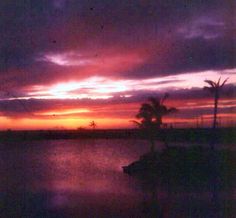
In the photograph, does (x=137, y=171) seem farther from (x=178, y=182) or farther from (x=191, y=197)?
(x=191, y=197)

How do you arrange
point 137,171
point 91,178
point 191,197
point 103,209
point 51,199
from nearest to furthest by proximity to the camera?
point 103,209 → point 191,197 → point 51,199 → point 137,171 → point 91,178

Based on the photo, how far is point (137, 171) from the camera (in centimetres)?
3297

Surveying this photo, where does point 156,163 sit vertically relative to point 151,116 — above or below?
below

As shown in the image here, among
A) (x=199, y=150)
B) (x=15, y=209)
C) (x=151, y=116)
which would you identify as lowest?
(x=15, y=209)

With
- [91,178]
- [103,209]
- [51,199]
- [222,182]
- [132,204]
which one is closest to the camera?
[103,209]

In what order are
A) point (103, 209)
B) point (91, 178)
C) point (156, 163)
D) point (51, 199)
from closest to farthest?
point (103, 209) < point (51, 199) < point (156, 163) < point (91, 178)

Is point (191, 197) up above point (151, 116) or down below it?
below

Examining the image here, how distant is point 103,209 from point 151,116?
12632mm

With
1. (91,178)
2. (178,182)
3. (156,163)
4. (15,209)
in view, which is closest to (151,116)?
(156,163)

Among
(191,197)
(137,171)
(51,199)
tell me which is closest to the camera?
(191,197)

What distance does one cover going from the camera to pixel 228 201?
818 inches

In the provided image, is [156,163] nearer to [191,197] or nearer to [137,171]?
[137,171]

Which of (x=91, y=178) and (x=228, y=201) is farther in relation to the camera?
(x=91, y=178)

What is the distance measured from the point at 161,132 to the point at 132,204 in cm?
1607
